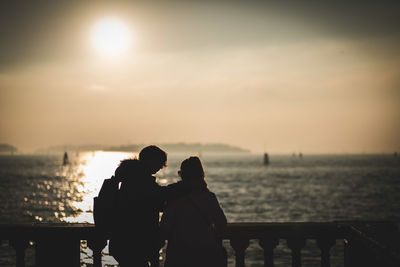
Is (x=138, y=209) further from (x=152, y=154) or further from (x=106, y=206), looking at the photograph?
(x=152, y=154)

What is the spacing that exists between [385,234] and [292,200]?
1771 inches

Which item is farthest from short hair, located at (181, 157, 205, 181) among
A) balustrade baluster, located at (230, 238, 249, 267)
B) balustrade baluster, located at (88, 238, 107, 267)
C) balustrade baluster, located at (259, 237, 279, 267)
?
balustrade baluster, located at (88, 238, 107, 267)

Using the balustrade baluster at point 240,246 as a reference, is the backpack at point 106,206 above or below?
above

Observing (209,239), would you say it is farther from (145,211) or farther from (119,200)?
(119,200)

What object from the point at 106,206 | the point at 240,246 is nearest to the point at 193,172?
the point at 106,206

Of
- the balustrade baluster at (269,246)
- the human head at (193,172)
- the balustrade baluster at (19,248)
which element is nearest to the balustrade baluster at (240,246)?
the balustrade baluster at (269,246)

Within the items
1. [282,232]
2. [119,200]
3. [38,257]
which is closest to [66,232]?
[38,257]

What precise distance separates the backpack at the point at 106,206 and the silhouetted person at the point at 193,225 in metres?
0.49

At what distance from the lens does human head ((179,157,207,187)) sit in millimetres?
3428

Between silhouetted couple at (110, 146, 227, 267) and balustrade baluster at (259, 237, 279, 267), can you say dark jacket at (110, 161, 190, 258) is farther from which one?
balustrade baluster at (259, 237, 279, 267)

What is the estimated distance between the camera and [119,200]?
131 inches

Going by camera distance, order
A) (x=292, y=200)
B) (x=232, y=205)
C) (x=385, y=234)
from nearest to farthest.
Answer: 1. (x=385, y=234)
2. (x=232, y=205)
3. (x=292, y=200)

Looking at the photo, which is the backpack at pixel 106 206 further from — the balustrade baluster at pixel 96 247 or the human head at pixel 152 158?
the balustrade baluster at pixel 96 247

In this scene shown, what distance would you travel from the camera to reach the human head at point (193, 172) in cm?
343
